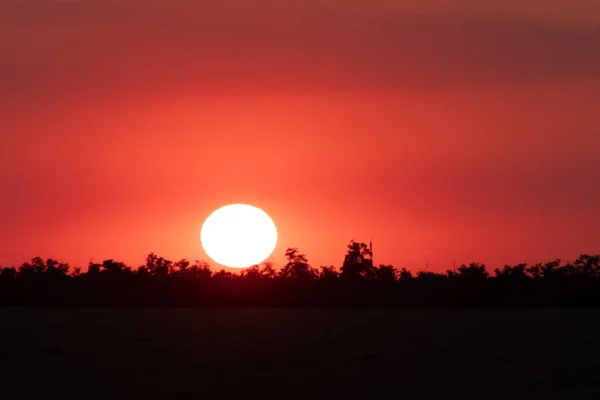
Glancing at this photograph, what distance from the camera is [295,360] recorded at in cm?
3497

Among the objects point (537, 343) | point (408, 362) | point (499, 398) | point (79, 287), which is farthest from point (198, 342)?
point (79, 287)

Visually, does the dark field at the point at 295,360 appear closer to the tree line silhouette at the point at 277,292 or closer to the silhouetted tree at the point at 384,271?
the tree line silhouette at the point at 277,292

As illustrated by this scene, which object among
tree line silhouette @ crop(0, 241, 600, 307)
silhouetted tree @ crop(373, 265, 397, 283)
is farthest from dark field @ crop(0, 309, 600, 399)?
silhouetted tree @ crop(373, 265, 397, 283)

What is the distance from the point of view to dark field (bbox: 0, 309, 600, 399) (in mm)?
27219

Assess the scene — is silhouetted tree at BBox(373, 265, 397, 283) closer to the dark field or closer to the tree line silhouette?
the tree line silhouette

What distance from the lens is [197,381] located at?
28828mm

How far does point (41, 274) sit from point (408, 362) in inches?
3103

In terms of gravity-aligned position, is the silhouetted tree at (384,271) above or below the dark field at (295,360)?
above

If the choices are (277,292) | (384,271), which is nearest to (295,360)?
(277,292)

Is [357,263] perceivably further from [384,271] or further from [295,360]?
[295,360]

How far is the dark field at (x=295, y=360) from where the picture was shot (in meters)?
27.2

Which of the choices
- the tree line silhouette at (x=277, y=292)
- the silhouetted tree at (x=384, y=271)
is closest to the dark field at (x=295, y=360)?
the tree line silhouette at (x=277, y=292)

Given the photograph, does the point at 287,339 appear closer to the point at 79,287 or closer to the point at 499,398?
the point at 499,398

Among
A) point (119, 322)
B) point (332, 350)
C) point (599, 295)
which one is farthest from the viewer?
point (599, 295)
